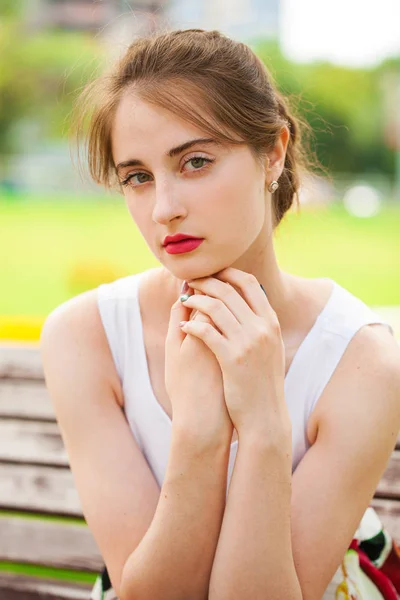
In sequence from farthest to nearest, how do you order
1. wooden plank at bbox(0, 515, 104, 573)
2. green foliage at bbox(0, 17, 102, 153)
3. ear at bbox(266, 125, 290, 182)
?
green foliage at bbox(0, 17, 102, 153) < wooden plank at bbox(0, 515, 104, 573) < ear at bbox(266, 125, 290, 182)

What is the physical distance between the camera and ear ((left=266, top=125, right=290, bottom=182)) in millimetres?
2184

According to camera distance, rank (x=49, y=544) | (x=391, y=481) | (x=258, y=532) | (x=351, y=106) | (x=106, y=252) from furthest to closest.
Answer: (x=351, y=106) → (x=106, y=252) → (x=49, y=544) → (x=391, y=481) → (x=258, y=532)

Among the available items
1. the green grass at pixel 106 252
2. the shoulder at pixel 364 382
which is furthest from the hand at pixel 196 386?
the green grass at pixel 106 252

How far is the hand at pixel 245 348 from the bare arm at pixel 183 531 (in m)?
0.14

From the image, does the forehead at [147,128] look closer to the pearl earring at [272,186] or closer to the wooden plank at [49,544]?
the pearl earring at [272,186]

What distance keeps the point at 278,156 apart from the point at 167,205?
1.61 ft

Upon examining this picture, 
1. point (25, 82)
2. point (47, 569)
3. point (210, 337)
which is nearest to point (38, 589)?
point (47, 569)

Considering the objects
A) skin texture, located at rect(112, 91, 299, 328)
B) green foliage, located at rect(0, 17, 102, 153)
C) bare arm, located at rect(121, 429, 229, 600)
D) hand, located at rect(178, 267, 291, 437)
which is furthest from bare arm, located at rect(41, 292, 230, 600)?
green foliage, located at rect(0, 17, 102, 153)

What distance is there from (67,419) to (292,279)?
0.93 meters

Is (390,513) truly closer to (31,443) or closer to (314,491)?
(314,491)

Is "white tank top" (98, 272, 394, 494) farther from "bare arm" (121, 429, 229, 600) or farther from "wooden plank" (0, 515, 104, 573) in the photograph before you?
"wooden plank" (0, 515, 104, 573)

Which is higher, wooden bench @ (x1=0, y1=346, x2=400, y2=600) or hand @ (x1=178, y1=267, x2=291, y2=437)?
hand @ (x1=178, y1=267, x2=291, y2=437)

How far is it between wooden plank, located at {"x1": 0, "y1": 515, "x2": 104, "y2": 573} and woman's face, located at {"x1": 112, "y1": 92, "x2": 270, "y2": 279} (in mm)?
1321

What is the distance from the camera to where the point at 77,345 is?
7.50ft
